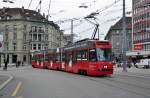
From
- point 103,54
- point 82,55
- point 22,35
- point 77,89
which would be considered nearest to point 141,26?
point 22,35

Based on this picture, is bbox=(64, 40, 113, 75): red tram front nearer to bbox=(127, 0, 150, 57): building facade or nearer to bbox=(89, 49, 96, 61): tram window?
bbox=(89, 49, 96, 61): tram window

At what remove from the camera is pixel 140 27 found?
379ft

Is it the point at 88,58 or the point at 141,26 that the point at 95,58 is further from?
the point at 141,26

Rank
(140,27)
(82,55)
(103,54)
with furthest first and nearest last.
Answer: (140,27), (82,55), (103,54)

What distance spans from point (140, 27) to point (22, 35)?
32.6m

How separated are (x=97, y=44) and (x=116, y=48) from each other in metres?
129

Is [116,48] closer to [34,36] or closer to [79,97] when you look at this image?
[34,36]

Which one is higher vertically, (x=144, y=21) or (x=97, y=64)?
(x=144, y=21)

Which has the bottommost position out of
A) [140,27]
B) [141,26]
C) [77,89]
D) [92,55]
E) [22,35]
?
[77,89]

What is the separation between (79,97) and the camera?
16672 millimetres

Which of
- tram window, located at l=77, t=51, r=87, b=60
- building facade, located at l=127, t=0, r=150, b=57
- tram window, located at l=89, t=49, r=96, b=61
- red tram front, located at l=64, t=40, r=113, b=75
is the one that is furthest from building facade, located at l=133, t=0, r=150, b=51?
tram window, located at l=89, t=49, r=96, b=61

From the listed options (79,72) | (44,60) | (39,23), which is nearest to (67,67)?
(79,72)

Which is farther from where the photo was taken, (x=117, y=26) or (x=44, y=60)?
(x=117, y=26)

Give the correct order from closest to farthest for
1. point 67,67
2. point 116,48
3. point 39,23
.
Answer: point 67,67
point 39,23
point 116,48
